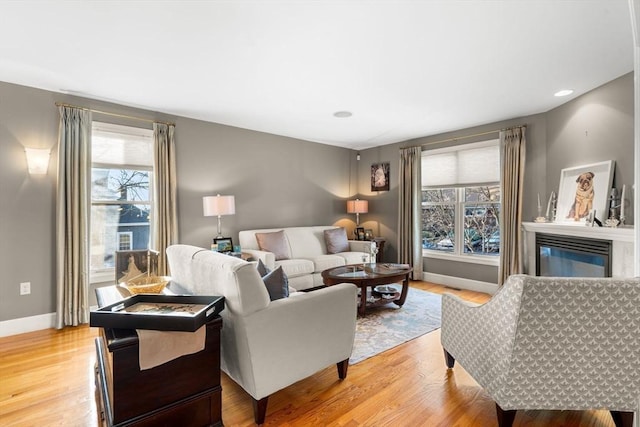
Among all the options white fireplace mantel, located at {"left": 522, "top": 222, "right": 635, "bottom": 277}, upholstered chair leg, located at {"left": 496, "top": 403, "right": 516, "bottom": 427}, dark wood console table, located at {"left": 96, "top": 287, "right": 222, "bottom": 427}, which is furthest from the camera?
white fireplace mantel, located at {"left": 522, "top": 222, "right": 635, "bottom": 277}

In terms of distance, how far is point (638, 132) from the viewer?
1.61 m

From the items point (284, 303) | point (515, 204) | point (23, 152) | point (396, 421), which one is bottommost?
point (396, 421)

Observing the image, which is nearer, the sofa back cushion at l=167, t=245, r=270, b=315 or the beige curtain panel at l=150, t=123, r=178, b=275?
the sofa back cushion at l=167, t=245, r=270, b=315

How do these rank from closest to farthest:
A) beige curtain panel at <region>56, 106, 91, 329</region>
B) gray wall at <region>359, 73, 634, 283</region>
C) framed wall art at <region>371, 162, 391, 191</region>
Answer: gray wall at <region>359, 73, 634, 283</region> < beige curtain panel at <region>56, 106, 91, 329</region> < framed wall art at <region>371, 162, 391, 191</region>

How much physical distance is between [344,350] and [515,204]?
3.27 meters

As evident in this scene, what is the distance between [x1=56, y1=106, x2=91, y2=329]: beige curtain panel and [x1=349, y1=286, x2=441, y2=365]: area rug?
294cm

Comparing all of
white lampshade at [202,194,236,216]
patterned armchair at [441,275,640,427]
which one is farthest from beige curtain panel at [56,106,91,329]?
patterned armchair at [441,275,640,427]

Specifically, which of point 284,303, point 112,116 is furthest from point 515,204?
point 112,116

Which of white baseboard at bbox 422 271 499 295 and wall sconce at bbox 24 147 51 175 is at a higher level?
wall sconce at bbox 24 147 51 175

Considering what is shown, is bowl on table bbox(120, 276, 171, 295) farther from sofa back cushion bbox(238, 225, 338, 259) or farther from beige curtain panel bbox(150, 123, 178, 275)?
sofa back cushion bbox(238, 225, 338, 259)

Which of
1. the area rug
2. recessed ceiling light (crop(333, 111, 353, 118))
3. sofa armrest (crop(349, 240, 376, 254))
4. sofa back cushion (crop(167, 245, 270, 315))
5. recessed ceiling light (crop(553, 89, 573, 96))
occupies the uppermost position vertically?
recessed ceiling light (crop(333, 111, 353, 118))

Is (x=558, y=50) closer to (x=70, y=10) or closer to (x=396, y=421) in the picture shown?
(x=396, y=421)

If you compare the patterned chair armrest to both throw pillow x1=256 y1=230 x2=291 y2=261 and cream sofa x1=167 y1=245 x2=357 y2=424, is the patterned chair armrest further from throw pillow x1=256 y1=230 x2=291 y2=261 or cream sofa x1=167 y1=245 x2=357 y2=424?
throw pillow x1=256 y1=230 x2=291 y2=261

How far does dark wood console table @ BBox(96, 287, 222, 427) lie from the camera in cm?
136
